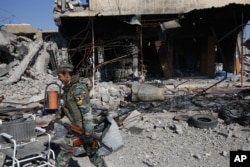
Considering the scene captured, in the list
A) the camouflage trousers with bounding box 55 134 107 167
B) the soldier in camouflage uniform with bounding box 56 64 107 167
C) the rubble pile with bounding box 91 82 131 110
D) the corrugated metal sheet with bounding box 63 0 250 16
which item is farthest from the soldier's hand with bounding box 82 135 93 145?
the corrugated metal sheet with bounding box 63 0 250 16

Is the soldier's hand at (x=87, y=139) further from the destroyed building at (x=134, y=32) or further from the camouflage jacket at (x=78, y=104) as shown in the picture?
the destroyed building at (x=134, y=32)

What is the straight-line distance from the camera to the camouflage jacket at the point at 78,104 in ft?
12.5

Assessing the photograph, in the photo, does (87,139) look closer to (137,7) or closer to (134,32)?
(134,32)

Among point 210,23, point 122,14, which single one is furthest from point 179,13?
point 122,14

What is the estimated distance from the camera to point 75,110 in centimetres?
397

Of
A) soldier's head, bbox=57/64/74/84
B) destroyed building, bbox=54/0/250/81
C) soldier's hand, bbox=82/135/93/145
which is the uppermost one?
destroyed building, bbox=54/0/250/81

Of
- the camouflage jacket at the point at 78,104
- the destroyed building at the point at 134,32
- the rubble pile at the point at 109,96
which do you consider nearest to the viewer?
the camouflage jacket at the point at 78,104

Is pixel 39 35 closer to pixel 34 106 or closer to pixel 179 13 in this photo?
pixel 179 13

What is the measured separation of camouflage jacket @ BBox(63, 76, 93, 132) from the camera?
150 inches

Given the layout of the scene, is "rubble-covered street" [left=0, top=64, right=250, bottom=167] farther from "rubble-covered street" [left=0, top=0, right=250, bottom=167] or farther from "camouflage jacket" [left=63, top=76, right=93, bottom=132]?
"camouflage jacket" [left=63, top=76, right=93, bottom=132]

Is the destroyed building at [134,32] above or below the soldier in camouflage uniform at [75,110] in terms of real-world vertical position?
above

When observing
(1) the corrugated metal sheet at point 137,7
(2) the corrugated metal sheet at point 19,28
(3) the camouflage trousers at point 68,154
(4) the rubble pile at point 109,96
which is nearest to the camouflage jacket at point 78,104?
(3) the camouflage trousers at point 68,154

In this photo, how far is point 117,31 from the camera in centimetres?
1554

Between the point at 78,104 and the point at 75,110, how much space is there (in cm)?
20
